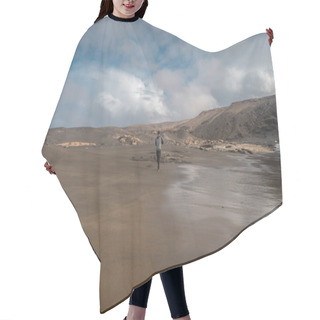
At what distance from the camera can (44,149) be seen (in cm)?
383

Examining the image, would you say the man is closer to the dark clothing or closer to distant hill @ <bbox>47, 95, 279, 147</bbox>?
distant hill @ <bbox>47, 95, 279, 147</bbox>

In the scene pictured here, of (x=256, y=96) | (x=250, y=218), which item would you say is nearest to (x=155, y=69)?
(x=256, y=96)

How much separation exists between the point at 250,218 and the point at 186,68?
0.85m

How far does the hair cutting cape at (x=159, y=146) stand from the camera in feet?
12.1

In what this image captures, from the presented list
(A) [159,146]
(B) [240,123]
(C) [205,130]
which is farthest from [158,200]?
(B) [240,123]

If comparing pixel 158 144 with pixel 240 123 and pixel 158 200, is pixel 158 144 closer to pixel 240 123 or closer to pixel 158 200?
pixel 158 200

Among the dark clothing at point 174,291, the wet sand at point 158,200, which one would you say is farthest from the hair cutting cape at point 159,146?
the dark clothing at point 174,291

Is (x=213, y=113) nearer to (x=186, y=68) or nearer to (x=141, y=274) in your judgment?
(x=186, y=68)

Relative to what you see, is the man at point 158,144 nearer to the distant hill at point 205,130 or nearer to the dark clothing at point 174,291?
the distant hill at point 205,130

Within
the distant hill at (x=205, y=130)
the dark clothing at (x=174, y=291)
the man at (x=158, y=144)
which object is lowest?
the dark clothing at (x=174, y=291)

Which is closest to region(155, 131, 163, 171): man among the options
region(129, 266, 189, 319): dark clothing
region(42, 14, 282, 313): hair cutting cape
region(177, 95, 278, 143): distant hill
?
region(42, 14, 282, 313): hair cutting cape

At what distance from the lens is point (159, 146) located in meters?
3.80

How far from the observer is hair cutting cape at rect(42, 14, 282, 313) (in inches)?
146

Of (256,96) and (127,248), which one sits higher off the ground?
(256,96)
